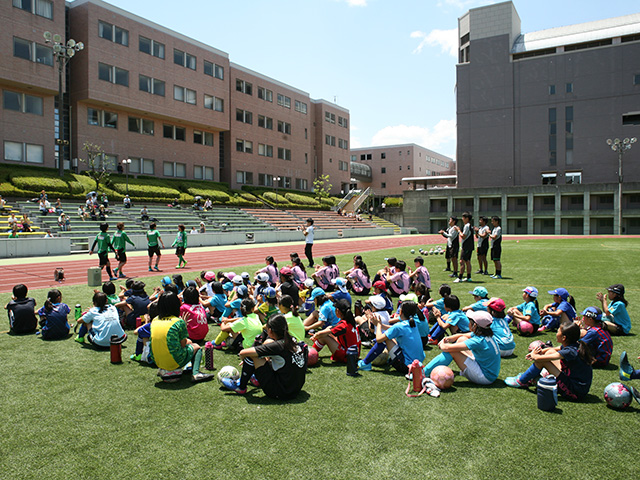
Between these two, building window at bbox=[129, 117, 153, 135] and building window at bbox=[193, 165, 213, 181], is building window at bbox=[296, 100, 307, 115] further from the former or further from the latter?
building window at bbox=[129, 117, 153, 135]

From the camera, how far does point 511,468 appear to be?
379 cm

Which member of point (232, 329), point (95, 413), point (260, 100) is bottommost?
point (95, 413)

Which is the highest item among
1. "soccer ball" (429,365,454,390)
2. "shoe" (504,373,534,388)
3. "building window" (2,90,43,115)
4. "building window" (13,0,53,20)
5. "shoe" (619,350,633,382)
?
"building window" (13,0,53,20)

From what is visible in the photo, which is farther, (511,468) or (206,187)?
(206,187)

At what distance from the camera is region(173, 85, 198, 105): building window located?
46.5 meters

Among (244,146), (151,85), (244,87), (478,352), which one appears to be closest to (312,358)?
(478,352)

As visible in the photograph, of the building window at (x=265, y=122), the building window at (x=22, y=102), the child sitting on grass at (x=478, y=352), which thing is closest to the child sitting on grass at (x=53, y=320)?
the child sitting on grass at (x=478, y=352)

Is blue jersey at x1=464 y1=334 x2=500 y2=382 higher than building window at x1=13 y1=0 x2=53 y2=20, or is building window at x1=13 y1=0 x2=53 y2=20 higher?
building window at x1=13 y1=0 x2=53 y2=20

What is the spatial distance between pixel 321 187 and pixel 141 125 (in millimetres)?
32861

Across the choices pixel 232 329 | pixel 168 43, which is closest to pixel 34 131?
pixel 168 43

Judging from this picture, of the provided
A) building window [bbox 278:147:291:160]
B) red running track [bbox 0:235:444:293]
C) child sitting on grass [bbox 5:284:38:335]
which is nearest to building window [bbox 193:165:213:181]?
building window [bbox 278:147:291:160]

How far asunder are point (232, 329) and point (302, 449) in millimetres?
2986

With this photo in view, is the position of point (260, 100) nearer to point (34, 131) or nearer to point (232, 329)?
point (34, 131)

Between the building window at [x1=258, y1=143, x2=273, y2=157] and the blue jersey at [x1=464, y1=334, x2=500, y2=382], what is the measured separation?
56.2 meters
